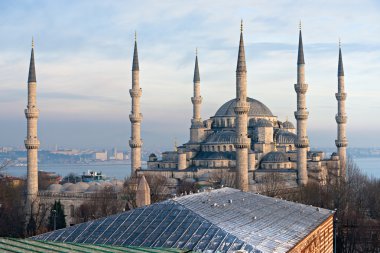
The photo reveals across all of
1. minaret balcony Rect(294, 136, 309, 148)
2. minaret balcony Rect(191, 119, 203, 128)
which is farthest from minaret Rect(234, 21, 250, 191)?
minaret balcony Rect(191, 119, 203, 128)

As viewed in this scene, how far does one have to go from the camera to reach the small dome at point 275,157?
56250 millimetres

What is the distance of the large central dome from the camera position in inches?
2534

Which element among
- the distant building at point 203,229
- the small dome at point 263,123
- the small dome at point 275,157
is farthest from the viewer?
the small dome at point 263,123

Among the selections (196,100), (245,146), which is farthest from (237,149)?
(196,100)

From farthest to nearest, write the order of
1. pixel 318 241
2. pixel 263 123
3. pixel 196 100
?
pixel 196 100
pixel 263 123
pixel 318 241

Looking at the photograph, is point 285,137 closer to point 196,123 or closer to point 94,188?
point 196,123

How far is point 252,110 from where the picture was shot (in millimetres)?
64562

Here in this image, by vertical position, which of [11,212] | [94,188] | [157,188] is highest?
[157,188]

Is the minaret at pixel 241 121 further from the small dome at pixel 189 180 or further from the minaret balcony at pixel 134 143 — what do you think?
the minaret balcony at pixel 134 143

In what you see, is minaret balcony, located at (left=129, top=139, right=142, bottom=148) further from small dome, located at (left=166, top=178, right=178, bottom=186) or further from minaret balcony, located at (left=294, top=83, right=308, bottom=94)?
minaret balcony, located at (left=294, top=83, right=308, bottom=94)

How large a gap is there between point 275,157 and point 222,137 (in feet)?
17.9

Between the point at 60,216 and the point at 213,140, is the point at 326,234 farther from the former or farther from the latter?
the point at 213,140

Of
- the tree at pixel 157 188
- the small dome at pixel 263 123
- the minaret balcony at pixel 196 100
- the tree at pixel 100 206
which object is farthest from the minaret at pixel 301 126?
the tree at pixel 100 206

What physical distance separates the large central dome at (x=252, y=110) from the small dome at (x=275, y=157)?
24.7 feet
